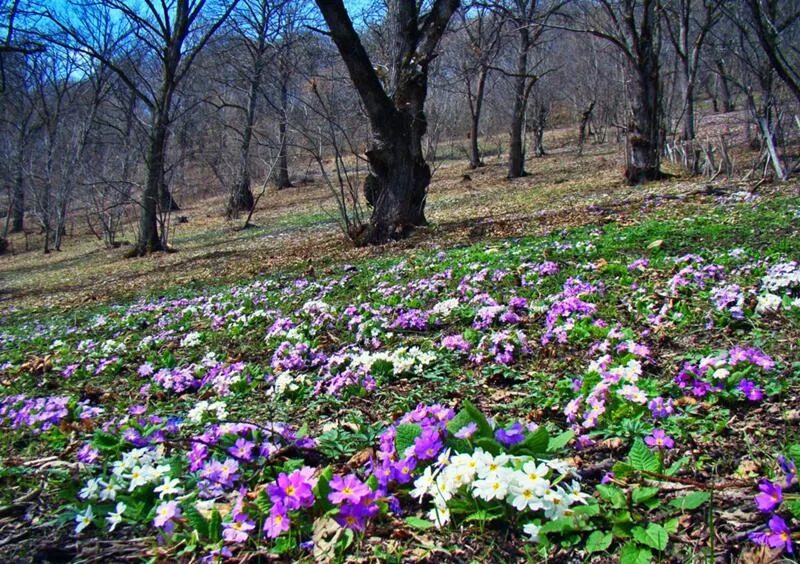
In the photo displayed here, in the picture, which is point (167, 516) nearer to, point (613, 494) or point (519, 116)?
point (613, 494)

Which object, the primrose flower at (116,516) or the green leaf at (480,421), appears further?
the green leaf at (480,421)

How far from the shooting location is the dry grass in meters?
10.4

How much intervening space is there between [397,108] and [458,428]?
921 cm

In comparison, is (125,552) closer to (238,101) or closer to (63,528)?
(63,528)

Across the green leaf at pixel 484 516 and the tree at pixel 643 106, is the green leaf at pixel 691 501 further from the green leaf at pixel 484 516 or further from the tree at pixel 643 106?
the tree at pixel 643 106

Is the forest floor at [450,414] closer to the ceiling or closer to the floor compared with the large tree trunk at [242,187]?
closer to the floor

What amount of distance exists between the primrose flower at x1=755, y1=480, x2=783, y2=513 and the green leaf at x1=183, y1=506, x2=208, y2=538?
5.50 ft

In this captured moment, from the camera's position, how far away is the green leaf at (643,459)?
6.09 ft

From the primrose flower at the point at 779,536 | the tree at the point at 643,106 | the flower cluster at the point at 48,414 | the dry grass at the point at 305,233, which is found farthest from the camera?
the tree at the point at 643,106

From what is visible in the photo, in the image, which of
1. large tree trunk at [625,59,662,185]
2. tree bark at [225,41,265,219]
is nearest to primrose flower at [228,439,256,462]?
large tree trunk at [625,59,662,185]

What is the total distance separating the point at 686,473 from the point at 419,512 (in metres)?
0.95

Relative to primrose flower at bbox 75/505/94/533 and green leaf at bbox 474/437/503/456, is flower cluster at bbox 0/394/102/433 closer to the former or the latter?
primrose flower at bbox 75/505/94/533

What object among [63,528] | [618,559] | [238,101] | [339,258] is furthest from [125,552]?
[238,101]

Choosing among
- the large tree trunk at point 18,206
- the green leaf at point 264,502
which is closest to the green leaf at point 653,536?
the green leaf at point 264,502
